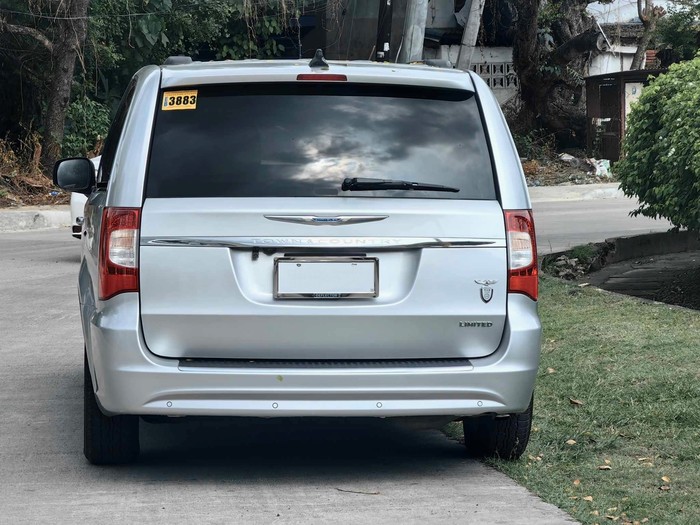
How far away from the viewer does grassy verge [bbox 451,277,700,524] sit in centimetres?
539

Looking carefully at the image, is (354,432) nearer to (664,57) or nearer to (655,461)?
(655,461)

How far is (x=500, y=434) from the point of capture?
235 inches

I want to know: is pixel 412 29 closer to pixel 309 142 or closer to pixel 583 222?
pixel 583 222

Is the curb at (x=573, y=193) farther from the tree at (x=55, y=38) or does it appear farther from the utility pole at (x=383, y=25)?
the tree at (x=55, y=38)

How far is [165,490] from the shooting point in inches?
216

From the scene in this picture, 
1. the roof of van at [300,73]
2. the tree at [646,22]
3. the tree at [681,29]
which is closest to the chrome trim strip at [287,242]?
the roof of van at [300,73]

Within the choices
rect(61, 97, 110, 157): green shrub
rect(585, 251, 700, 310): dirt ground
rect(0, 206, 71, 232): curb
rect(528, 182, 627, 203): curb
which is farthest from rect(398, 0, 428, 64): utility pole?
rect(61, 97, 110, 157): green shrub

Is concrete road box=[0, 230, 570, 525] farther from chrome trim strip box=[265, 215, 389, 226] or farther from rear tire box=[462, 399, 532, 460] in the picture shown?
chrome trim strip box=[265, 215, 389, 226]

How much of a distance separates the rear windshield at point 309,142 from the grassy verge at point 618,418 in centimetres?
133

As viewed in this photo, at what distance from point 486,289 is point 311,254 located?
721 millimetres

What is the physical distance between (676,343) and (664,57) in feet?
101

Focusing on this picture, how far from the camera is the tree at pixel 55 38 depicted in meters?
23.9

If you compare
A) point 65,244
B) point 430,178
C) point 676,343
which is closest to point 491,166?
point 430,178

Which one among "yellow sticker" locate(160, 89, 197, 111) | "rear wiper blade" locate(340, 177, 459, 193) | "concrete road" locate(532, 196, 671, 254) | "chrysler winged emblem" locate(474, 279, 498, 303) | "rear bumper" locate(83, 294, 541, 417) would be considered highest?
"yellow sticker" locate(160, 89, 197, 111)
